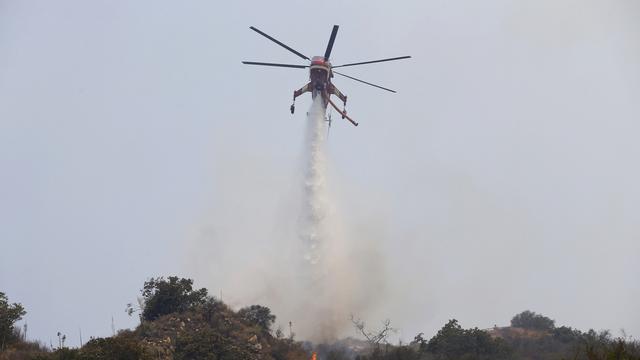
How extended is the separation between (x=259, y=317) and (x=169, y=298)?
32.9 ft

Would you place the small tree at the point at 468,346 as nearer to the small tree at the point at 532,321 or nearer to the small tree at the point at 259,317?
the small tree at the point at 259,317

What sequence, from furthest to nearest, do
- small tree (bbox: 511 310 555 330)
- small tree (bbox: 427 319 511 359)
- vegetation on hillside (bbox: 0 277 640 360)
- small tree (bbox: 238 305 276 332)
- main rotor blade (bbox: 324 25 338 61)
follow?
small tree (bbox: 511 310 555 330), main rotor blade (bbox: 324 25 338 61), small tree (bbox: 238 305 276 332), small tree (bbox: 427 319 511 359), vegetation on hillside (bbox: 0 277 640 360)

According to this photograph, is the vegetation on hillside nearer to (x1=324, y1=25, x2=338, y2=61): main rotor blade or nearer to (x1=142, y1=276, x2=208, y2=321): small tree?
(x1=142, y1=276, x2=208, y2=321): small tree

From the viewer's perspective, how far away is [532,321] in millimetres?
101250

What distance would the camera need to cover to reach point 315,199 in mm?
86812

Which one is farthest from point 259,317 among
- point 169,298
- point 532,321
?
point 532,321

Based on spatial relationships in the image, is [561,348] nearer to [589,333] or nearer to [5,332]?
[589,333]

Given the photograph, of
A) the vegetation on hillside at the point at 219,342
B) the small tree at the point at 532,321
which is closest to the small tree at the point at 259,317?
the vegetation on hillside at the point at 219,342

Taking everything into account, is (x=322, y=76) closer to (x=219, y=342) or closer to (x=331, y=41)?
(x=331, y=41)

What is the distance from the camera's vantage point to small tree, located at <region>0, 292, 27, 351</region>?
59.6 meters

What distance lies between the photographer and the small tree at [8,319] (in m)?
59.6

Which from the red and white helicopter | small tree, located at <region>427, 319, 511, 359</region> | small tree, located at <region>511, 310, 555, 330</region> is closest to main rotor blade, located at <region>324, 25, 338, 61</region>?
the red and white helicopter

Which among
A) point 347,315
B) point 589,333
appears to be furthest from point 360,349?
point 589,333

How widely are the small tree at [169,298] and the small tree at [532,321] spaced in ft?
168
